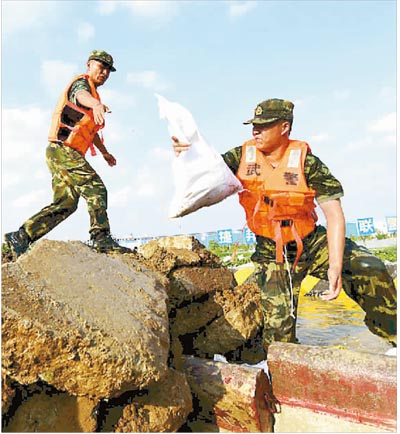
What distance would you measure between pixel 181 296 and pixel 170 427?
1160 mm

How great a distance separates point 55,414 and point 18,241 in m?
2.03

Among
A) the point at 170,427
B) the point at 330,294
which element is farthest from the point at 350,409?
the point at 170,427

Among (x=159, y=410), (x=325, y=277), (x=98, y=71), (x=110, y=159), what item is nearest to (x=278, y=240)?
(x=325, y=277)

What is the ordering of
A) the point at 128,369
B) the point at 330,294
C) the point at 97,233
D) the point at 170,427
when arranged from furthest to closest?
the point at 97,233 < the point at 330,294 < the point at 170,427 < the point at 128,369

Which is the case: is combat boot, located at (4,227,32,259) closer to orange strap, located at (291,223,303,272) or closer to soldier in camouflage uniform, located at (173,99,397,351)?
soldier in camouflage uniform, located at (173,99,397,351)

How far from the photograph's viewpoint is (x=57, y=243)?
9.24ft

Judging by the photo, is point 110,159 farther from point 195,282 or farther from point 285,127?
point 285,127

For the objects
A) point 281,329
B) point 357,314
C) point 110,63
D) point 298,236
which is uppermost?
point 110,63

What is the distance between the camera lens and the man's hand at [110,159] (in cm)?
460

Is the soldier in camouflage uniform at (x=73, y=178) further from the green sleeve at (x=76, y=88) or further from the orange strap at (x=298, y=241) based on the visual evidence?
the orange strap at (x=298, y=241)

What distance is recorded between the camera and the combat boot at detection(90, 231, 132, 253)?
393cm

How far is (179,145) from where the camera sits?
288cm

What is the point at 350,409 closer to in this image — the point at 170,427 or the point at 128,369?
the point at 170,427

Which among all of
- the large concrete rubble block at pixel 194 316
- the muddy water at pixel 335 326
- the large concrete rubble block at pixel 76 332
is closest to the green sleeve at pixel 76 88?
the large concrete rubble block at pixel 76 332
